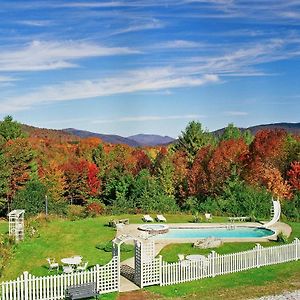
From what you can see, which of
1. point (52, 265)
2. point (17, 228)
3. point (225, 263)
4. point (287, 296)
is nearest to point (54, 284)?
point (52, 265)

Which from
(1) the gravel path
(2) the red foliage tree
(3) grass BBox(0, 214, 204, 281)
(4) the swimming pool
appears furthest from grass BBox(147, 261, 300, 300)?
(2) the red foliage tree

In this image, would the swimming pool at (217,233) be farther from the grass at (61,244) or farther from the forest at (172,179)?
the forest at (172,179)

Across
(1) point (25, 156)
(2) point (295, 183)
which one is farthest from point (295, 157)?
(1) point (25, 156)

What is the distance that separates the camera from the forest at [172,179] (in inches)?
1282

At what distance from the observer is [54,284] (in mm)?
13688

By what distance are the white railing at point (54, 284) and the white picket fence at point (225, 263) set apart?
1780 millimetres

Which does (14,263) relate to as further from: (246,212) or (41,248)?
(246,212)

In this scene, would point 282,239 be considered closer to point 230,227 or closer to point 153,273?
point 230,227

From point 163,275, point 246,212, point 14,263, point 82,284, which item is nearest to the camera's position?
point 82,284

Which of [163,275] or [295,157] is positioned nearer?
[163,275]

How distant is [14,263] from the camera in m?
18.6

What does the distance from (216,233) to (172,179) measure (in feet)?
63.9

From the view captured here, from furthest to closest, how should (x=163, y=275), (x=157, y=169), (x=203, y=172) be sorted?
(x=157, y=169), (x=203, y=172), (x=163, y=275)

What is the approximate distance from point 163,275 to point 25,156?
30.3 m
